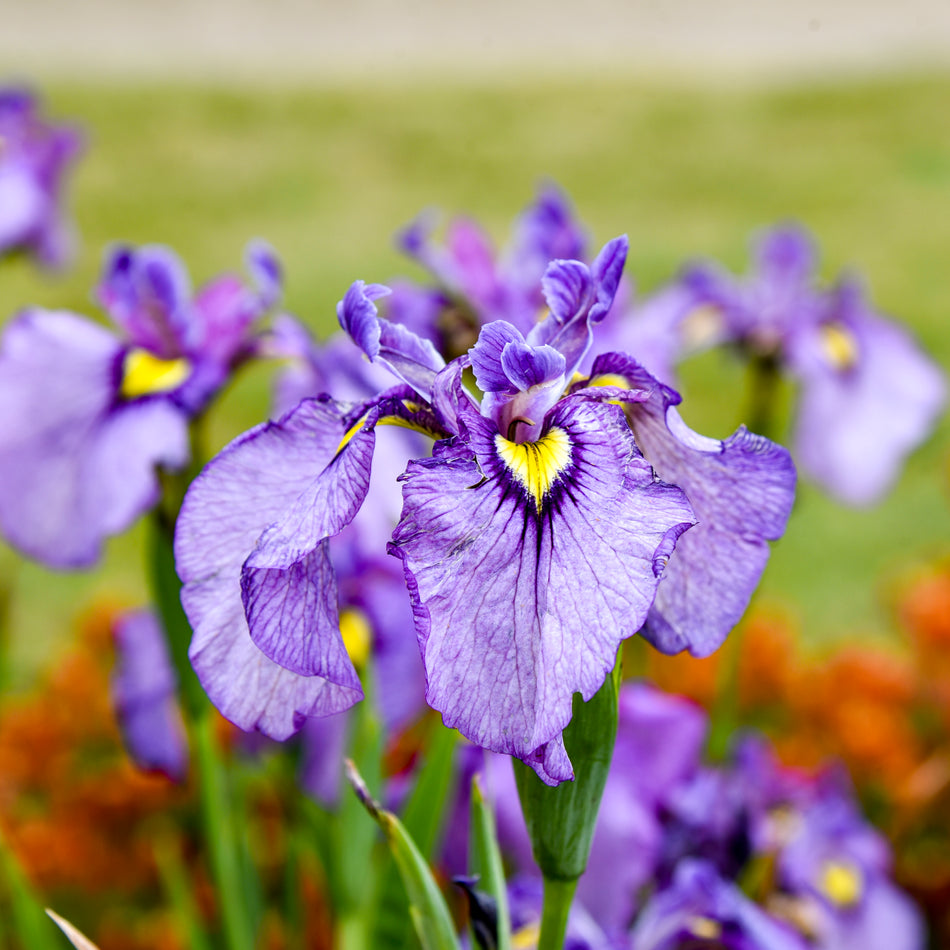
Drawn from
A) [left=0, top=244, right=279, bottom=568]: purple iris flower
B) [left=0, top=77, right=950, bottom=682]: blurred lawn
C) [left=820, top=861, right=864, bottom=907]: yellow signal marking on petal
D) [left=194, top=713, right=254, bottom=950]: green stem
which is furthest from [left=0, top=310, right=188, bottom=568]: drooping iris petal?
[left=0, top=77, right=950, bottom=682]: blurred lawn

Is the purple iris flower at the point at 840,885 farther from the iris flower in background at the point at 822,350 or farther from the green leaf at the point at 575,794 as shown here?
the green leaf at the point at 575,794

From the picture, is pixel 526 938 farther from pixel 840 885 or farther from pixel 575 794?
pixel 840 885

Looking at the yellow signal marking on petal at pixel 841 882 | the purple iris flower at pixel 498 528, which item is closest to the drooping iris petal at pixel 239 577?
the purple iris flower at pixel 498 528

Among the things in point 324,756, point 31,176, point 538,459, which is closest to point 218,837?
point 324,756

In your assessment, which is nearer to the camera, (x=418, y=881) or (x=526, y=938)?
(x=418, y=881)

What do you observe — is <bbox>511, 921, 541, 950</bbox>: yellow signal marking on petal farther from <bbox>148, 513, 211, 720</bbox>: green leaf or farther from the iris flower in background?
the iris flower in background

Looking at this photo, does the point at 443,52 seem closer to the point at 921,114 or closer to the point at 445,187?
the point at 445,187

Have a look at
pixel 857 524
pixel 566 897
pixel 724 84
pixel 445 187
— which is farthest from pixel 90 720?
pixel 724 84
